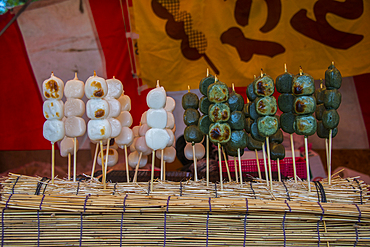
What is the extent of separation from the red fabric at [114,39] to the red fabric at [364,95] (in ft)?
11.1

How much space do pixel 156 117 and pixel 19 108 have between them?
3.43 m

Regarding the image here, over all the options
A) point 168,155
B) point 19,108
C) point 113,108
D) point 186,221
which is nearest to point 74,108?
point 113,108

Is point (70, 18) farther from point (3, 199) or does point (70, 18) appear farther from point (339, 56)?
point (339, 56)

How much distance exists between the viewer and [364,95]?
3.88 metres

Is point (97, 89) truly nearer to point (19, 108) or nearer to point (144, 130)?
point (144, 130)

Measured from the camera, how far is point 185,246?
1313 millimetres

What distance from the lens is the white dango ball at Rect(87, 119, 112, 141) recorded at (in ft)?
5.15

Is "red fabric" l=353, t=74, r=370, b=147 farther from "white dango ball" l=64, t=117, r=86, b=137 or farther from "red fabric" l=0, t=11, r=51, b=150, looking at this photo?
"red fabric" l=0, t=11, r=51, b=150

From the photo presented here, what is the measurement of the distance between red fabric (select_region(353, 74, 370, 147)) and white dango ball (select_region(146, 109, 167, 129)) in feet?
12.2

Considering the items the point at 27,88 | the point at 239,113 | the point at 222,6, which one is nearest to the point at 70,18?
the point at 27,88

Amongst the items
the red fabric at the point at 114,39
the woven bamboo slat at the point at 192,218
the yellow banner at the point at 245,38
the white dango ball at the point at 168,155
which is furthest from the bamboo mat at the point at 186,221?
the red fabric at the point at 114,39

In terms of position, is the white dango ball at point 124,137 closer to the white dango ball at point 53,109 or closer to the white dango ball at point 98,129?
the white dango ball at point 98,129

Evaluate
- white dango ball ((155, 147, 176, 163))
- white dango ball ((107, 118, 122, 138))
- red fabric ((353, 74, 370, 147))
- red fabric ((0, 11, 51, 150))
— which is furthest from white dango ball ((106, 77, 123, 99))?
red fabric ((353, 74, 370, 147))

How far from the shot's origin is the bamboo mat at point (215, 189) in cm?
137
